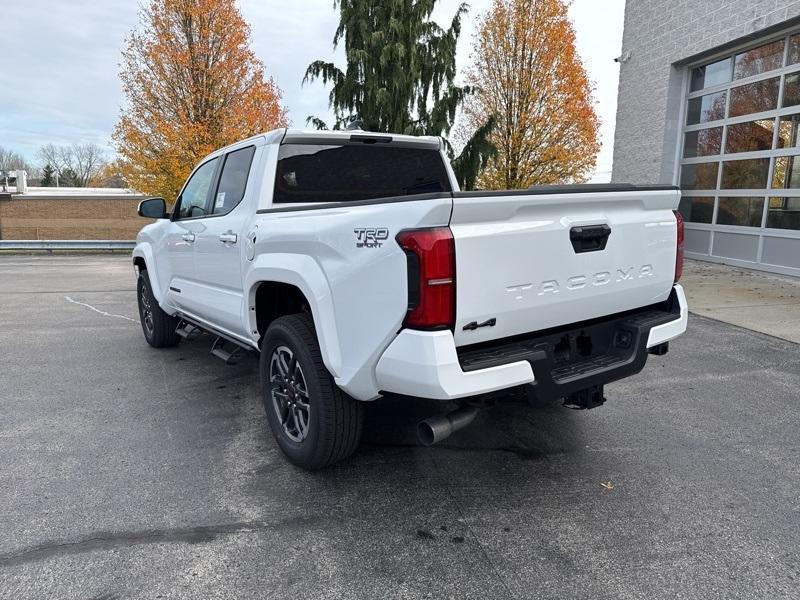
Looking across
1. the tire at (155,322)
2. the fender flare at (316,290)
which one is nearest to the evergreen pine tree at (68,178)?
the tire at (155,322)

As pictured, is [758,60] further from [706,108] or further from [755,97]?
[706,108]

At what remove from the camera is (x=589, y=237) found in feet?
9.23

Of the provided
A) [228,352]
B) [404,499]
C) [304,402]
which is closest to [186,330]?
[228,352]

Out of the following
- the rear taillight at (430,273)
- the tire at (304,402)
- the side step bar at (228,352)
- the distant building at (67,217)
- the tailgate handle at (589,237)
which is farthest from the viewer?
the distant building at (67,217)

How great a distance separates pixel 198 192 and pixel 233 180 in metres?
0.83

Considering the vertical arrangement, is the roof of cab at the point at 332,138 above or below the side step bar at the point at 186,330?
above

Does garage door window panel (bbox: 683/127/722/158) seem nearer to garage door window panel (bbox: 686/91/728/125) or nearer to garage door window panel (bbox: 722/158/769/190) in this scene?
garage door window panel (bbox: 686/91/728/125)

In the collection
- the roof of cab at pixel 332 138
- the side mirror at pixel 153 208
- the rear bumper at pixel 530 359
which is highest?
the roof of cab at pixel 332 138

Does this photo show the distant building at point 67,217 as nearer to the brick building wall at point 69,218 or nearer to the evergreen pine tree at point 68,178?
the brick building wall at point 69,218

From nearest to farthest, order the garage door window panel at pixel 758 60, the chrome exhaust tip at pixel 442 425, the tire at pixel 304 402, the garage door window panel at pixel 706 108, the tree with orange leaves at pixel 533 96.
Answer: the chrome exhaust tip at pixel 442 425 → the tire at pixel 304 402 → the garage door window panel at pixel 758 60 → the garage door window panel at pixel 706 108 → the tree with orange leaves at pixel 533 96

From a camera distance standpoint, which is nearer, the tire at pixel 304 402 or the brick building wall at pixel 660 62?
the tire at pixel 304 402

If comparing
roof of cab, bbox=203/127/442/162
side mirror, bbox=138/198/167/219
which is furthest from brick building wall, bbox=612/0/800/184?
side mirror, bbox=138/198/167/219

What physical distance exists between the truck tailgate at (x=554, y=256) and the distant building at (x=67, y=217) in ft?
102

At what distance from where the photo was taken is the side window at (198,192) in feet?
15.3
